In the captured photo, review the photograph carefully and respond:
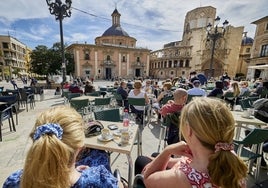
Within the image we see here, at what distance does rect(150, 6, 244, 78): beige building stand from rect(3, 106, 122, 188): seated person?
35.5m

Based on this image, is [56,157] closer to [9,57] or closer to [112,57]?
[112,57]

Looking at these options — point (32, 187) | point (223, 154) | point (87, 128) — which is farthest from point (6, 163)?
point (223, 154)

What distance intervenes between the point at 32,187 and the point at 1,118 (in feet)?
13.3

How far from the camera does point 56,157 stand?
71 cm

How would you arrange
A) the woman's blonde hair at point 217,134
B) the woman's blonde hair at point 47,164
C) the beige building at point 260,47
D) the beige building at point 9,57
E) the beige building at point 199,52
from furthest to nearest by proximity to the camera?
the beige building at point 9,57, the beige building at point 199,52, the beige building at point 260,47, the woman's blonde hair at point 217,134, the woman's blonde hair at point 47,164

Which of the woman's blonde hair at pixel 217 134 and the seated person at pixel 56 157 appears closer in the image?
the seated person at pixel 56 157

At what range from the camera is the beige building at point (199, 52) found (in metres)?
37.4

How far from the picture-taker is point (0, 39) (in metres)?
42.5

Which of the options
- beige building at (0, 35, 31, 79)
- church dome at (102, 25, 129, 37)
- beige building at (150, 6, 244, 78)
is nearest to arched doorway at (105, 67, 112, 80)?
church dome at (102, 25, 129, 37)

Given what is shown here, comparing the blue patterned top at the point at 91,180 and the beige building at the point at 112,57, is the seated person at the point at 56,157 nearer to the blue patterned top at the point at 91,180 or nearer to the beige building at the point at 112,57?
the blue patterned top at the point at 91,180

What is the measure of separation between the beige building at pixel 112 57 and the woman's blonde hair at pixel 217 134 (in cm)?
3796

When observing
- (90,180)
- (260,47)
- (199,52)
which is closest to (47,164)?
(90,180)

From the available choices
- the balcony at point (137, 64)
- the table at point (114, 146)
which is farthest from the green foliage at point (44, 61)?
the table at point (114, 146)

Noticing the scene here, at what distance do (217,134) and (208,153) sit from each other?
0.14 m
